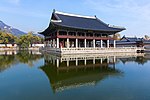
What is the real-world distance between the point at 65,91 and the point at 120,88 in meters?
2.53

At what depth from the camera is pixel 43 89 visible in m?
7.92

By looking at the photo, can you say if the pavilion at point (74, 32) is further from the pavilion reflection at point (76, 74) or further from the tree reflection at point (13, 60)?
the pavilion reflection at point (76, 74)

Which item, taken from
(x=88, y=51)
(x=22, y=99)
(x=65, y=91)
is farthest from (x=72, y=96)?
(x=88, y=51)

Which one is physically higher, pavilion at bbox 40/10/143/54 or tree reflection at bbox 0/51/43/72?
pavilion at bbox 40/10/143/54

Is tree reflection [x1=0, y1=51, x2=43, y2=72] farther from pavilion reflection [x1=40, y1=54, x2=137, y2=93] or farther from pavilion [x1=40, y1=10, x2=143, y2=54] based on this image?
→ pavilion [x1=40, y1=10, x2=143, y2=54]

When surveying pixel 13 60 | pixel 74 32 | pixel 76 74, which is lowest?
pixel 76 74

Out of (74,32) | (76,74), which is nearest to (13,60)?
(76,74)

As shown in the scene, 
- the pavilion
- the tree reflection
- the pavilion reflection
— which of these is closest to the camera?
the pavilion reflection

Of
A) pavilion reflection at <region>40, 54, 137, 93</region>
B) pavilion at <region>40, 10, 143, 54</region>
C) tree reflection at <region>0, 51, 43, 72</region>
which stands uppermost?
pavilion at <region>40, 10, 143, 54</region>

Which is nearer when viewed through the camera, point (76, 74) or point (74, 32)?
point (76, 74)

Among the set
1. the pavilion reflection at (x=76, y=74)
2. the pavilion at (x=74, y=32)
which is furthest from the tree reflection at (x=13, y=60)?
the pavilion at (x=74, y=32)

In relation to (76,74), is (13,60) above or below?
above

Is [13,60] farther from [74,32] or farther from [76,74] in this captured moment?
[74,32]

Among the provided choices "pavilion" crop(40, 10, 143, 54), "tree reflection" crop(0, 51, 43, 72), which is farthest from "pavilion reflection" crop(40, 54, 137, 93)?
"pavilion" crop(40, 10, 143, 54)
